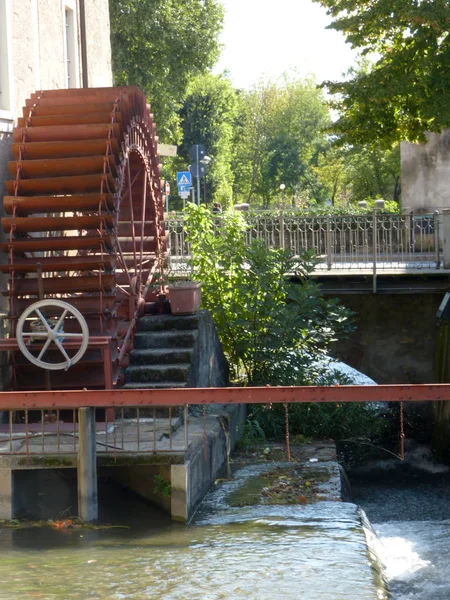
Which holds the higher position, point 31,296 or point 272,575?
point 31,296

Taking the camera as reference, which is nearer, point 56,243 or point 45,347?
point 45,347

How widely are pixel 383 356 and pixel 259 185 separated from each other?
4530cm

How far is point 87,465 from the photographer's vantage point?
24.9 feet

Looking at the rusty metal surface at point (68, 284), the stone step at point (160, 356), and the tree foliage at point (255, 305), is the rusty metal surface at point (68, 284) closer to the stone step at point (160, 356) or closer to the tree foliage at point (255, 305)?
the stone step at point (160, 356)

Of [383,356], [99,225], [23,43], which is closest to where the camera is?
[99,225]

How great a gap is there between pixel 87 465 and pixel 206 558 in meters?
1.29

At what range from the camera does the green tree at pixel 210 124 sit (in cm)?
4859

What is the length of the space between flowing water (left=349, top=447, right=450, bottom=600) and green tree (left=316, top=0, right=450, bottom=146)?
531 cm

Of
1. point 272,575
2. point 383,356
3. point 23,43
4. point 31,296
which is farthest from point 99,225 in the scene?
point 383,356

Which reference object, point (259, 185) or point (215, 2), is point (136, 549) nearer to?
point (215, 2)

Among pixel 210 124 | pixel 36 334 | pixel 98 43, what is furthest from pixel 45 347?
pixel 210 124

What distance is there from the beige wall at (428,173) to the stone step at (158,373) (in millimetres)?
13599

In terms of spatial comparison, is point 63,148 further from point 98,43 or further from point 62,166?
point 98,43

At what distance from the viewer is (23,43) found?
11.1 metres
